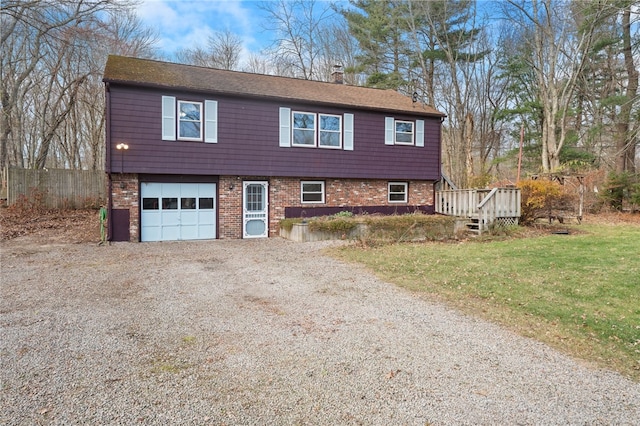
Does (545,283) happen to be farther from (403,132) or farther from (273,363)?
(403,132)

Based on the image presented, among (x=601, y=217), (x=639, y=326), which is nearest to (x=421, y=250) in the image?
(x=639, y=326)

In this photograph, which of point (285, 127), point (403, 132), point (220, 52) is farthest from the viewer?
point (220, 52)

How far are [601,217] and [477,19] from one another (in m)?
14.3

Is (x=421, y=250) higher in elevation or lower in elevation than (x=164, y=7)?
lower

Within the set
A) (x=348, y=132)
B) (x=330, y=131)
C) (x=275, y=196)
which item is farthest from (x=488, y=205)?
(x=275, y=196)

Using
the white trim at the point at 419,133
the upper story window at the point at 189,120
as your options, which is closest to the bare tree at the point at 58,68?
the upper story window at the point at 189,120

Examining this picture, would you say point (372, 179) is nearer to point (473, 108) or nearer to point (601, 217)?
point (601, 217)

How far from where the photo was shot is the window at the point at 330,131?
1454 cm

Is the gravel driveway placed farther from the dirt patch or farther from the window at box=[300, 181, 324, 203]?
the window at box=[300, 181, 324, 203]

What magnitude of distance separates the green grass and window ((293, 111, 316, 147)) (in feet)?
17.4

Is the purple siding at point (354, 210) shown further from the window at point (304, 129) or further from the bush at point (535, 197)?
the bush at point (535, 197)

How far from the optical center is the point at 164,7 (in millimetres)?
15680

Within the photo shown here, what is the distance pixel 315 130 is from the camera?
47.3ft

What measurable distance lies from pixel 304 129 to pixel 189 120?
416 centimetres
